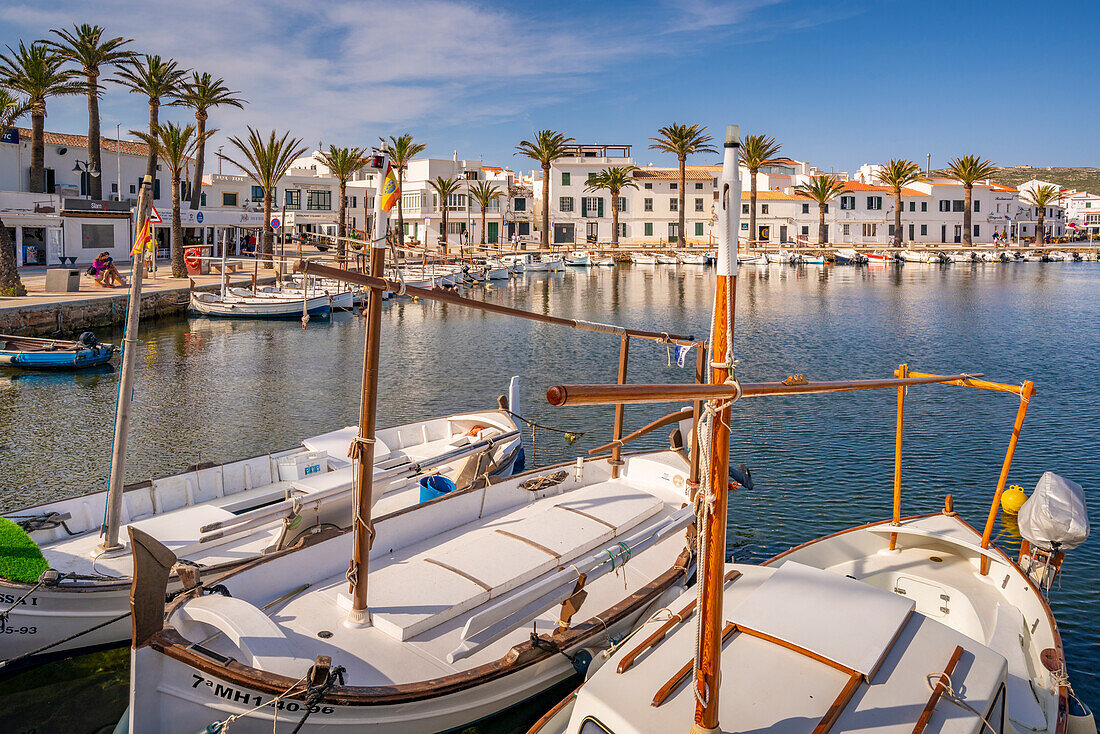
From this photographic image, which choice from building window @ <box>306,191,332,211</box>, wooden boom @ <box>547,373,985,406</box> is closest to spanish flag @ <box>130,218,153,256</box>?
wooden boom @ <box>547,373,985,406</box>

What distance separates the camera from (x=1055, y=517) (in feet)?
34.9

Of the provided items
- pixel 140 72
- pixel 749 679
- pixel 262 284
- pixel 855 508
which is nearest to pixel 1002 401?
pixel 855 508

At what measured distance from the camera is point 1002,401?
24.2 metres

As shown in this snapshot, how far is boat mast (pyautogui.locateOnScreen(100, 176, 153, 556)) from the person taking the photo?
10.1 meters

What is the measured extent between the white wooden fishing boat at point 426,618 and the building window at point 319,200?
81422mm

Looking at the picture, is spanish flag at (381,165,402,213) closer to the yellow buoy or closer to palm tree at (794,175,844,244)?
the yellow buoy

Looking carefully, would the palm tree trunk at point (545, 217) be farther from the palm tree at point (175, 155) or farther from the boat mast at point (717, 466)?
the boat mast at point (717, 466)

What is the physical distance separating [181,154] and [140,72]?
669cm

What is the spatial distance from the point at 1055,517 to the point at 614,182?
3334 inches

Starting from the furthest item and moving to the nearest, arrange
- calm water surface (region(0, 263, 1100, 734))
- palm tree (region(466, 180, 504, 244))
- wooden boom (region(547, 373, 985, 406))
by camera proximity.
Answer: palm tree (region(466, 180, 504, 244)), calm water surface (region(0, 263, 1100, 734)), wooden boom (region(547, 373, 985, 406))

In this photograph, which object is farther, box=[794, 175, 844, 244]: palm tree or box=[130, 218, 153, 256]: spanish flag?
box=[794, 175, 844, 244]: palm tree

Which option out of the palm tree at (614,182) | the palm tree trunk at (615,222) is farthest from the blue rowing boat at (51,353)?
the palm tree trunk at (615,222)

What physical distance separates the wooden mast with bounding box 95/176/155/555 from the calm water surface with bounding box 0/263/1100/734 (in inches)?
63.6

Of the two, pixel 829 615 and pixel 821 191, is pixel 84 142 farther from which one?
pixel 821 191
